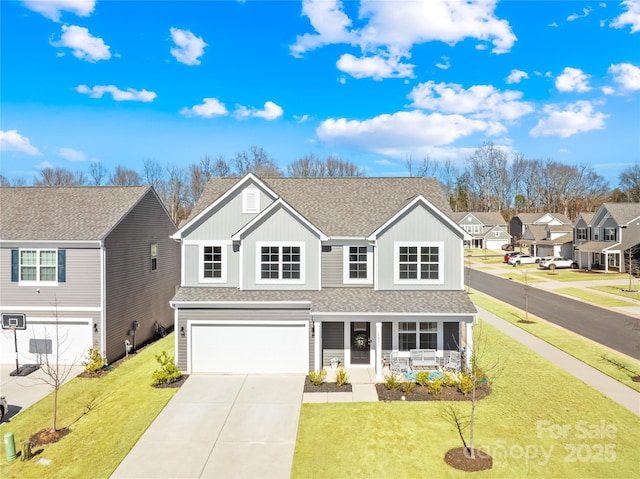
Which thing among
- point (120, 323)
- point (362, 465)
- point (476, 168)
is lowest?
point (362, 465)

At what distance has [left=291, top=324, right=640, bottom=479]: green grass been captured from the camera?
10.3m

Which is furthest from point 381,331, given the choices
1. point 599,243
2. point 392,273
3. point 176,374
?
point 599,243

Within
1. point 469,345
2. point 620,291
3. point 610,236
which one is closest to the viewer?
point 469,345

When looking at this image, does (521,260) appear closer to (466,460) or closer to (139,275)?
(139,275)

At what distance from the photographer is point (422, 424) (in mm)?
12609

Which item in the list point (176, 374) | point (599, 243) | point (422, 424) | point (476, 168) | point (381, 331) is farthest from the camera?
point (476, 168)

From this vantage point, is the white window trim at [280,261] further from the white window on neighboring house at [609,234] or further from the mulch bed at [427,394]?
the white window on neighboring house at [609,234]

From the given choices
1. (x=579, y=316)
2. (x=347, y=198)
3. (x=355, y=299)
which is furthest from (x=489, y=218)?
(x=355, y=299)

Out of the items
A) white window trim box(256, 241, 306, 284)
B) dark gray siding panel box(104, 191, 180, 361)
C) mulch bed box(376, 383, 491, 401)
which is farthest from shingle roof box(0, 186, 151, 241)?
mulch bed box(376, 383, 491, 401)

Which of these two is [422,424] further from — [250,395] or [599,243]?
[599,243]

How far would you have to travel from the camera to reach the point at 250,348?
1722 cm

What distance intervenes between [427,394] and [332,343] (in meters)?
4.77

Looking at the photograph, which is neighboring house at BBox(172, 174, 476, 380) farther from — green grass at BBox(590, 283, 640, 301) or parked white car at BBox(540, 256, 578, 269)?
parked white car at BBox(540, 256, 578, 269)

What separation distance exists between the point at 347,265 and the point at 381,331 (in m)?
3.30
